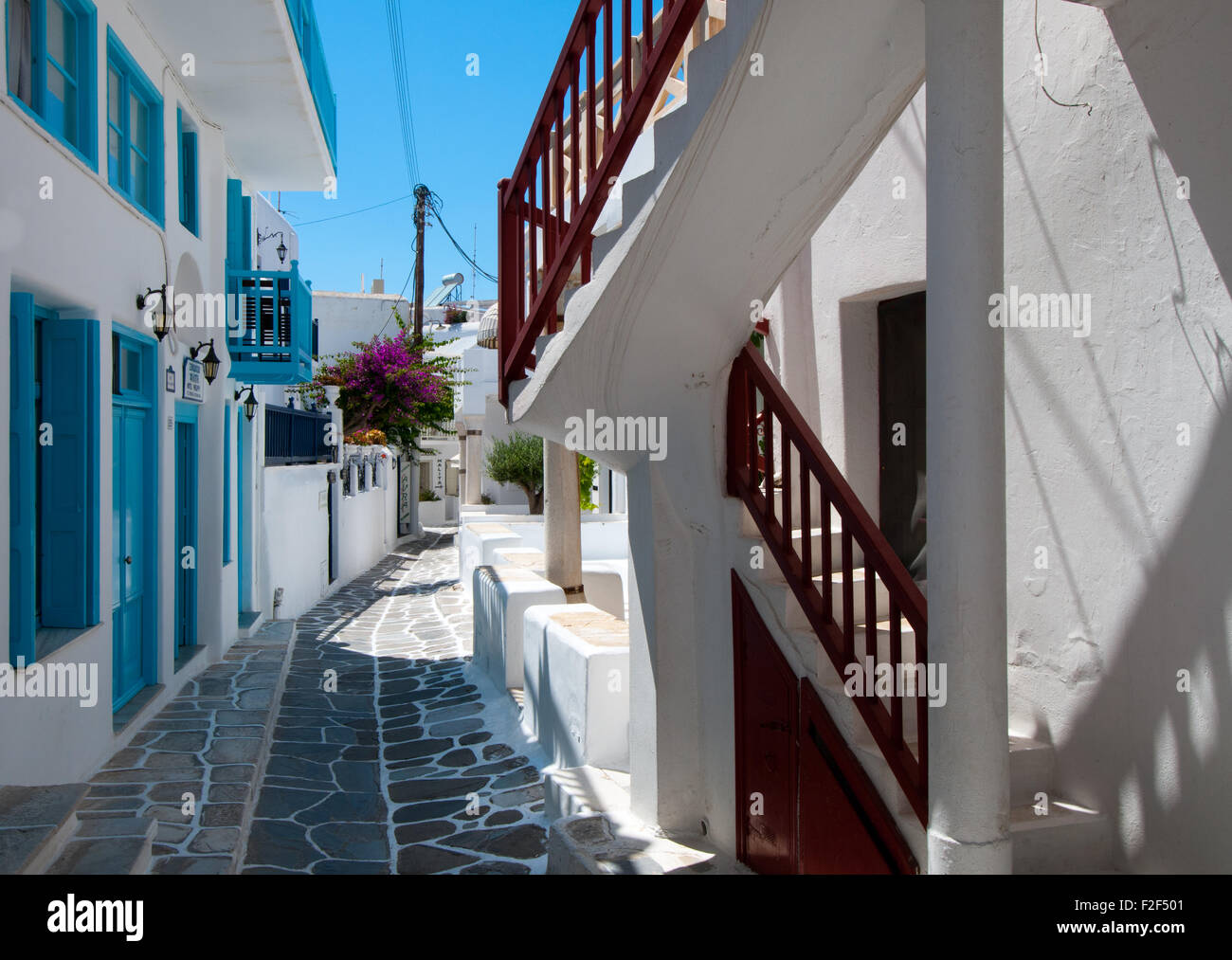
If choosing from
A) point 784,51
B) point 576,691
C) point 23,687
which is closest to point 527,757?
point 576,691

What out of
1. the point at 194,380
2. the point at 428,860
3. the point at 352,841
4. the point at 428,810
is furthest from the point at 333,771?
the point at 194,380

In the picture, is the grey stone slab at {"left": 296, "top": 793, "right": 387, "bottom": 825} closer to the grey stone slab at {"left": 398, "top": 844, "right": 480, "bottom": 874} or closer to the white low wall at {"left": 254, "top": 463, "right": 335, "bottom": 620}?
the grey stone slab at {"left": 398, "top": 844, "right": 480, "bottom": 874}

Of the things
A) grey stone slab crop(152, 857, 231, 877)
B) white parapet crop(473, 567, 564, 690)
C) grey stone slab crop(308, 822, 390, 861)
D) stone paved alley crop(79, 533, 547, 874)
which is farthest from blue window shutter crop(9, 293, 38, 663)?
white parapet crop(473, 567, 564, 690)

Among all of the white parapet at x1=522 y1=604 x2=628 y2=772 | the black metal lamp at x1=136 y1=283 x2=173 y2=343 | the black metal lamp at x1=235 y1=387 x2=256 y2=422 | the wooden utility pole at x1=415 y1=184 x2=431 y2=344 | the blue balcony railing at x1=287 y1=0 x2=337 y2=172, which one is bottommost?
the white parapet at x1=522 y1=604 x2=628 y2=772

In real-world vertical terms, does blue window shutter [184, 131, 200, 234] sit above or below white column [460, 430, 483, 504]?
above

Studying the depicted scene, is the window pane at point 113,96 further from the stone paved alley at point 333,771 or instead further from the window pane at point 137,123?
the stone paved alley at point 333,771

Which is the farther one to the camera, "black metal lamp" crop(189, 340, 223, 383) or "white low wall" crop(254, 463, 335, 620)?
"white low wall" crop(254, 463, 335, 620)

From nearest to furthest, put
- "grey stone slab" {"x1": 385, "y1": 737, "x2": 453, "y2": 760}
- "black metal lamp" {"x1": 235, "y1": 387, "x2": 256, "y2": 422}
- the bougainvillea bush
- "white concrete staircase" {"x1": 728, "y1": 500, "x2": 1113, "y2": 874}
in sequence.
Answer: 1. "white concrete staircase" {"x1": 728, "y1": 500, "x2": 1113, "y2": 874}
2. "grey stone slab" {"x1": 385, "y1": 737, "x2": 453, "y2": 760}
3. "black metal lamp" {"x1": 235, "y1": 387, "x2": 256, "y2": 422}
4. the bougainvillea bush

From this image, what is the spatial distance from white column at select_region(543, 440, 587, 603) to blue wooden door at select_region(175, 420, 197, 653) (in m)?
3.34

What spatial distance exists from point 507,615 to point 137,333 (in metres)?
3.75

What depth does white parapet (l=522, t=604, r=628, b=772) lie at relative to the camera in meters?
6.06

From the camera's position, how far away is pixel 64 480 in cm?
547

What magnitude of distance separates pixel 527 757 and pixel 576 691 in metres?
1.13
